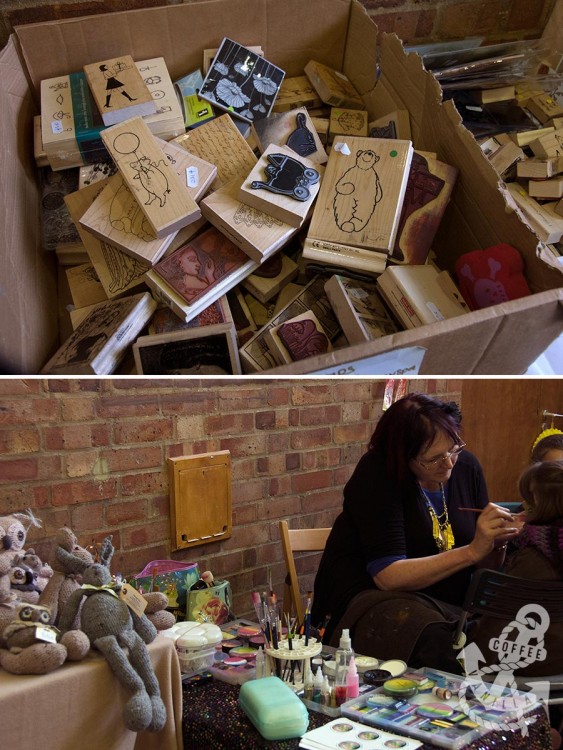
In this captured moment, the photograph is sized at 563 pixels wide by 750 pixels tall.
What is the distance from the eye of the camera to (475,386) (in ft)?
4.83

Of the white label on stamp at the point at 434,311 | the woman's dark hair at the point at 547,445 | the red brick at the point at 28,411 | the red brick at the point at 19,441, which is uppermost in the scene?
the white label on stamp at the point at 434,311

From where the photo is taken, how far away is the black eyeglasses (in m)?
1.48

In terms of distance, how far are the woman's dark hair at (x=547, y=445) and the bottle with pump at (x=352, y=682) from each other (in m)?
0.48

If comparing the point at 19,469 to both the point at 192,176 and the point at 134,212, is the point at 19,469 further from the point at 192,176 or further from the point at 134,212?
the point at 192,176

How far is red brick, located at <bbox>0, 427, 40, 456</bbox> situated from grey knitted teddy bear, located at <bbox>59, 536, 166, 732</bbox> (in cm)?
32

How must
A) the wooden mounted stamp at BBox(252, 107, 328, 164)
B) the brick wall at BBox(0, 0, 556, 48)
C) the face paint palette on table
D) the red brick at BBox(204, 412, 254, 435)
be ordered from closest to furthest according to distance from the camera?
the face paint palette on table → the red brick at BBox(204, 412, 254, 435) → the wooden mounted stamp at BBox(252, 107, 328, 164) → the brick wall at BBox(0, 0, 556, 48)

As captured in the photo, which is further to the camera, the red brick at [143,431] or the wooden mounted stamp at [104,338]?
the wooden mounted stamp at [104,338]

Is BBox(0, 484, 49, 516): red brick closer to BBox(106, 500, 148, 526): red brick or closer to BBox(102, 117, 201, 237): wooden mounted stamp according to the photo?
BBox(106, 500, 148, 526): red brick

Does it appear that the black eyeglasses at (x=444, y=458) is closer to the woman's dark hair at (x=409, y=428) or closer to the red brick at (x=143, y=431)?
the woman's dark hair at (x=409, y=428)

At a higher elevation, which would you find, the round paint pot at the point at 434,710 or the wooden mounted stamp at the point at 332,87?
the wooden mounted stamp at the point at 332,87

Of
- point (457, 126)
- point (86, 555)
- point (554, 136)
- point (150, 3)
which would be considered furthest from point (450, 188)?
point (86, 555)

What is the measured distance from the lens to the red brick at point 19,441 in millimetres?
1350

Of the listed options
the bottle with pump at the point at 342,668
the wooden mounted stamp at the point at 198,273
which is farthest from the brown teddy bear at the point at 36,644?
the wooden mounted stamp at the point at 198,273

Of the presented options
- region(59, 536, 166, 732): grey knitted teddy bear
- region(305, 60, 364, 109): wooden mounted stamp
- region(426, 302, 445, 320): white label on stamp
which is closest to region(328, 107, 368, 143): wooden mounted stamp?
region(305, 60, 364, 109): wooden mounted stamp
